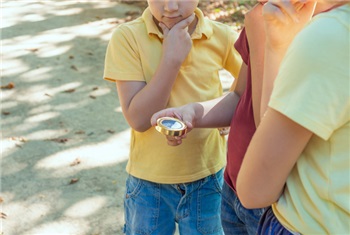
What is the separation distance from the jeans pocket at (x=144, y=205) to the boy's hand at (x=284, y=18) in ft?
3.42

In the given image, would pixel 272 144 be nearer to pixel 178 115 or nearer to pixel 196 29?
pixel 178 115

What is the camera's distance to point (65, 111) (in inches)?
191

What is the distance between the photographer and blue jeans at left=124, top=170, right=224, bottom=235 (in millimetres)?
2297

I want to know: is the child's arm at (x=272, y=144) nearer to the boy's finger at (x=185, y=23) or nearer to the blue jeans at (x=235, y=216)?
the blue jeans at (x=235, y=216)

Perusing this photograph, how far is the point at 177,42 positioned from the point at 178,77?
0.49 feet

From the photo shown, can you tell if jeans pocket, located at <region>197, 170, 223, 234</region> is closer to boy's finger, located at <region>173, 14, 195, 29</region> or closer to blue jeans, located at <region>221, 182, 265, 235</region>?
blue jeans, located at <region>221, 182, 265, 235</region>

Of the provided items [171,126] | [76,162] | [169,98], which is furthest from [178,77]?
[76,162]

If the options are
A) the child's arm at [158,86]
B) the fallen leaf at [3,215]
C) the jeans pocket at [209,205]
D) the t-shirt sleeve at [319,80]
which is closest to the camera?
the t-shirt sleeve at [319,80]

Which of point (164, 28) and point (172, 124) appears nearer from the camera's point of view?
point (172, 124)

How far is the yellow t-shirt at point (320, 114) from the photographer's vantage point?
3.88 feet

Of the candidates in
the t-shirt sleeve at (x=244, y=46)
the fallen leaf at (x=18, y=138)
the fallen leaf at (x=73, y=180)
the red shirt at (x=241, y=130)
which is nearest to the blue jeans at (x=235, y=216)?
the red shirt at (x=241, y=130)

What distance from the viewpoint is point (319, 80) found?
1.18m

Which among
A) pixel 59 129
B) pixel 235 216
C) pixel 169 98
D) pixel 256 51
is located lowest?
pixel 59 129

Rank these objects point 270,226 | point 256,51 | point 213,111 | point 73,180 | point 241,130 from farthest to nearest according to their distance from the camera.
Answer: point 73,180 → point 213,111 → point 241,130 → point 256,51 → point 270,226
